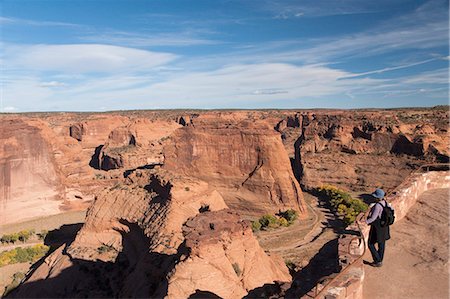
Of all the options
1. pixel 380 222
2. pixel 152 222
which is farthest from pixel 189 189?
pixel 380 222

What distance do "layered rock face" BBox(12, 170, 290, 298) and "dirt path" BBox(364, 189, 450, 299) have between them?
757 centimetres

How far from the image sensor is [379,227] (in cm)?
664

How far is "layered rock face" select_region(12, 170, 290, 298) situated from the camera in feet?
44.3

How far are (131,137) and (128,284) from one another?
141 ft

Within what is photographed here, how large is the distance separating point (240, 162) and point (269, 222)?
675cm

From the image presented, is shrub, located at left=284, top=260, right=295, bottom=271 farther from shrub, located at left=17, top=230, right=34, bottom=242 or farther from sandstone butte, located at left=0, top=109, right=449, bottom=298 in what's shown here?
shrub, located at left=17, top=230, right=34, bottom=242

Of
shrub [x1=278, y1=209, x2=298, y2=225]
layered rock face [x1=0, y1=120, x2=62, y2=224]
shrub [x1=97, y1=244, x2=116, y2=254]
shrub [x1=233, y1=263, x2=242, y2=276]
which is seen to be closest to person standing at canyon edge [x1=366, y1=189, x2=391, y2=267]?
shrub [x1=233, y1=263, x2=242, y2=276]

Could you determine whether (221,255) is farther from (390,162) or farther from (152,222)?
(390,162)

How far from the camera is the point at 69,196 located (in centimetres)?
3578

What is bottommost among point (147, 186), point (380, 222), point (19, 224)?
point (19, 224)

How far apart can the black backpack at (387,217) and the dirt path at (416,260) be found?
2.82 feet

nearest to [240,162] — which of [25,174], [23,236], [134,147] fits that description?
[23,236]

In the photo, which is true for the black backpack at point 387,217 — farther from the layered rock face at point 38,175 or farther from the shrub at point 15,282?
the layered rock face at point 38,175

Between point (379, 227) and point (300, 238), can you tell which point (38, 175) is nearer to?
point (300, 238)
